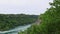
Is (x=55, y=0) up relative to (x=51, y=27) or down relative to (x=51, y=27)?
up

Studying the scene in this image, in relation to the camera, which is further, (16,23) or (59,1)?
(16,23)

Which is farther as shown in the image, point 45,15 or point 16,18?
point 16,18

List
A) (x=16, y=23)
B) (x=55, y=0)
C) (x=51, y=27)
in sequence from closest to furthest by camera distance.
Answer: (x=51, y=27) → (x=55, y=0) → (x=16, y=23)

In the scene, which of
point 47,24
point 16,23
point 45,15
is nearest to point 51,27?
point 47,24

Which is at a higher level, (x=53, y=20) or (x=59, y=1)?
(x=59, y=1)

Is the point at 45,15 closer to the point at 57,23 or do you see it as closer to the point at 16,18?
the point at 57,23

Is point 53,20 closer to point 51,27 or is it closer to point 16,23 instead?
point 51,27

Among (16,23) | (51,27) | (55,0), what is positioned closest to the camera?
(51,27)

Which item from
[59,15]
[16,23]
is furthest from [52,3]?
[16,23]

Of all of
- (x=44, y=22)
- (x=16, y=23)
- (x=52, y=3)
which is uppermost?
(x=52, y=3)
